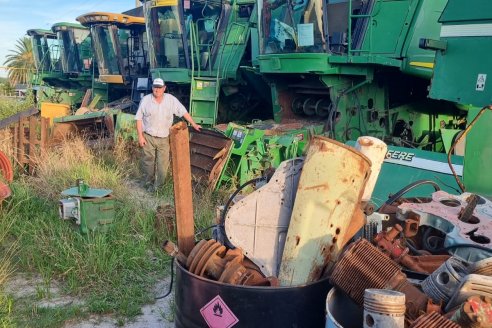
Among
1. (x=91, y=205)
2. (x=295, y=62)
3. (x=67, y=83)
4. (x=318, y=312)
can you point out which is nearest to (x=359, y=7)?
(x=295, y=62)

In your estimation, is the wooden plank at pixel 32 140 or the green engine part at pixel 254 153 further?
the wooden plank at pixel 32 140

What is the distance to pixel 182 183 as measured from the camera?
244 centimetres

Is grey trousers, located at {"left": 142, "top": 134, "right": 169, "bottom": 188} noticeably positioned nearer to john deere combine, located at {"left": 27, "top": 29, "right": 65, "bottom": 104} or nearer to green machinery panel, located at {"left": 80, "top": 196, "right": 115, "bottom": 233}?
green machinery panel, located at {"left": 80, "top": 196, "right": 115, "bottom": 233}

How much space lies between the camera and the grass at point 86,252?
3.49 meters

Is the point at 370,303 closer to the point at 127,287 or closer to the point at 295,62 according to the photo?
the point at 127,287

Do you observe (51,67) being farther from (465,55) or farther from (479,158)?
(479,158)

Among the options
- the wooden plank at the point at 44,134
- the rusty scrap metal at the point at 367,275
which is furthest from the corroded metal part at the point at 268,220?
the wooden plank at the point at 44,134

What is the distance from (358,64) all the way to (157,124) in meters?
2.82

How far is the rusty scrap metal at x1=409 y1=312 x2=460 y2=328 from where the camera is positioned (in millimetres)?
1594

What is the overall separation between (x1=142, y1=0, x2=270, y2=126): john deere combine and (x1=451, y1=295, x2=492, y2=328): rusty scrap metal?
7.59 meters

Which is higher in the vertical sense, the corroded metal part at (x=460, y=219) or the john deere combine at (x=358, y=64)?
the john deere combine at (x=358, y=64)

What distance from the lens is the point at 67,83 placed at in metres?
18.9

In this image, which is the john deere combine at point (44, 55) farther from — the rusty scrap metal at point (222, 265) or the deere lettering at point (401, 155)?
the rusty scrap metal at point (222, 265)

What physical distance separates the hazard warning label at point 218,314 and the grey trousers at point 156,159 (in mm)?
4737
